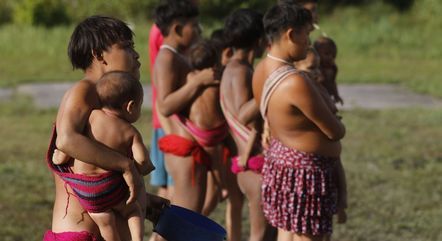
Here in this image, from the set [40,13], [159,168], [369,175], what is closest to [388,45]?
[40,13]

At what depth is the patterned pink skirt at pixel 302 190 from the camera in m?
4.98

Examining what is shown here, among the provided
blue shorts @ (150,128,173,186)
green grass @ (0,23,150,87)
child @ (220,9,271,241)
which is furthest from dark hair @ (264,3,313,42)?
green grass @ (0,23,150,87)

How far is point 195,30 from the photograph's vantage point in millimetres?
6297

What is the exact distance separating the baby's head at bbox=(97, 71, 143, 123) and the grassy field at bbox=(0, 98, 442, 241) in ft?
12.7

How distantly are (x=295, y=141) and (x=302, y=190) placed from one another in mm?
241

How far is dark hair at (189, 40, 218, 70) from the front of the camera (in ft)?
19.6

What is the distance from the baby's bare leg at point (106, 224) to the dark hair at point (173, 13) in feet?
8.77

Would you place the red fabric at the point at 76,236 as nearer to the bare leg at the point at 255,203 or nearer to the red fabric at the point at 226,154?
the bare leg at the point at 255,203

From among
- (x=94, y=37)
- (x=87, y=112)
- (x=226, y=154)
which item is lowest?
(x=226, y=154)

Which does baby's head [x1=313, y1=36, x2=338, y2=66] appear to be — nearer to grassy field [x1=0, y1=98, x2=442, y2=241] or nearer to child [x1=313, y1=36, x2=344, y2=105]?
child [x1=313, y1=36, x2=344, y2=105]

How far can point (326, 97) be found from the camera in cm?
516

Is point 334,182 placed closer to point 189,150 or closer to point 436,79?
point 189,150

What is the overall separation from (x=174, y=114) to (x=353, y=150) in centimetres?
541

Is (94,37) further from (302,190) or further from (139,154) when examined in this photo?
(302,190)
